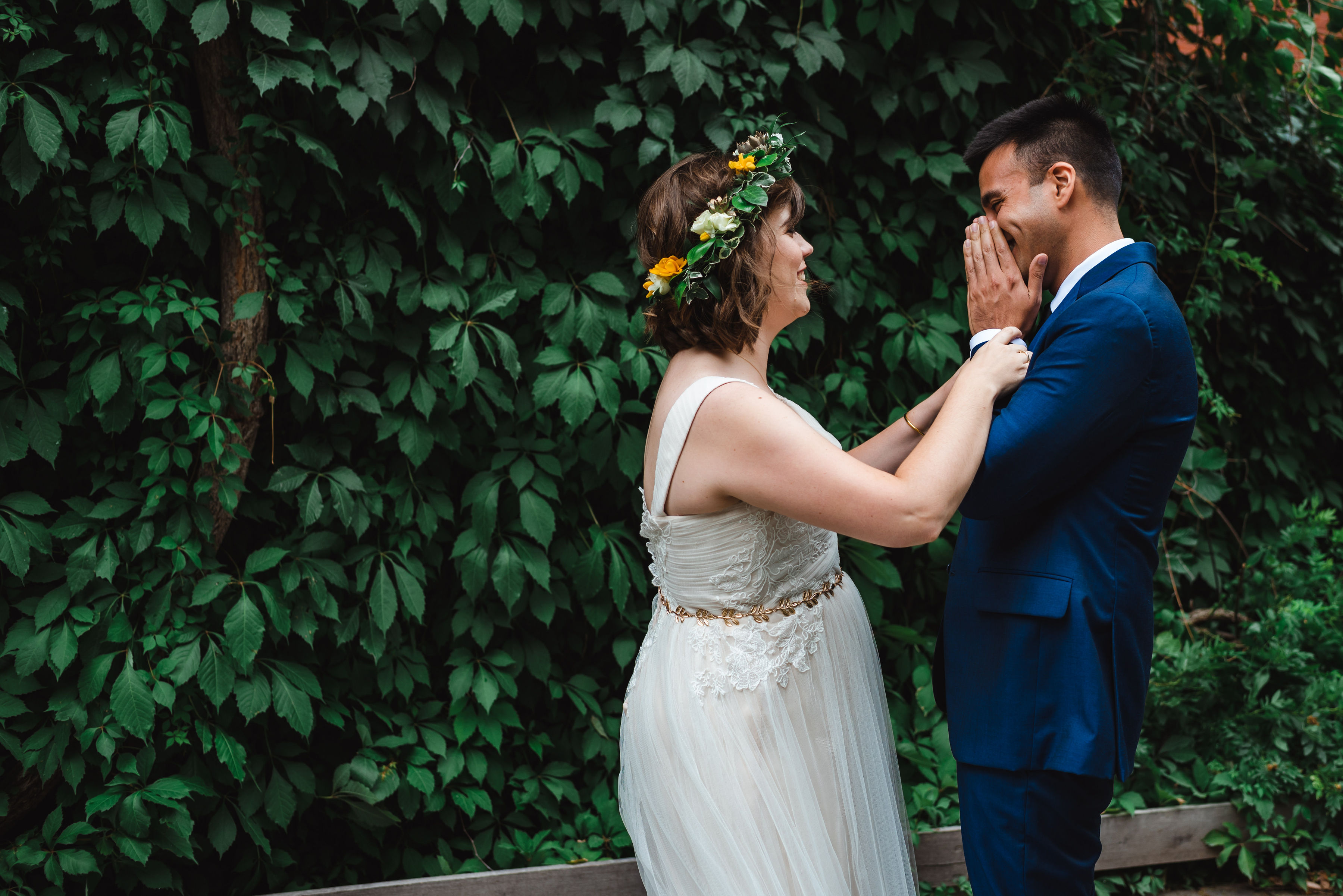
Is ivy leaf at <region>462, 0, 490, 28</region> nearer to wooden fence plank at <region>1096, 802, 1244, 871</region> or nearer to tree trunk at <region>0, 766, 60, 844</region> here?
tree trunk at <region>0, 766, 60, 844</region>

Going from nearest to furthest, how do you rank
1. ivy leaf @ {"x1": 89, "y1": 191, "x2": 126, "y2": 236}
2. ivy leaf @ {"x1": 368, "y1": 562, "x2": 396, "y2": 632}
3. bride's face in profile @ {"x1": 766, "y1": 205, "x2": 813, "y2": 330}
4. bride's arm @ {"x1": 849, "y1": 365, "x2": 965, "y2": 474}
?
1. bride's face in profile @ {"x1": 766, "y1": 205, "x2": 813, "y2": 330}
2. bride's arm @ {"x1": 849, "y1": 365, "x2": 965, "y2": 474}
3. ivy leaf @ {"x1": 89, "y1": 191, "x2": 126, "y2": 236}
4. ivy leaf @ {"x1": 368, "y1": 562, "x2": 396, "y2": 632}

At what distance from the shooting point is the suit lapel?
173 cm

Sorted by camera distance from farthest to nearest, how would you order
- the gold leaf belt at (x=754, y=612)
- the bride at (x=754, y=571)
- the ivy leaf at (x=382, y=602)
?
the ivy leaf at (x=382, y=602)
the gold leaf belt at (x=754, y=612)
the bride at (x=754, y=571)

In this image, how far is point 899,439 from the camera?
7.14 ft

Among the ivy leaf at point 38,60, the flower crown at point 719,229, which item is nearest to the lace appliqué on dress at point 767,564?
the flower crown at point 719,229

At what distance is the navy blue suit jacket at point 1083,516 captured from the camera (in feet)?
5.27

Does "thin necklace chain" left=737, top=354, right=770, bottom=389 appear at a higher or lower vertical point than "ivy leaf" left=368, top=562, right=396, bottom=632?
higher

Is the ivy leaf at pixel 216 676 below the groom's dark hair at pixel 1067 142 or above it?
below

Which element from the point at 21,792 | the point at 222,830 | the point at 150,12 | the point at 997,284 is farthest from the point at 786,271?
the point at 21,792

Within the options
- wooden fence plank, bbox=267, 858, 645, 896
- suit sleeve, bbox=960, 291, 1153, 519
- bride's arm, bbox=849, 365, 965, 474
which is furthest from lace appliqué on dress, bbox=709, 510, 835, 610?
wooden fence plank, bbox=267, 858, 645, 896

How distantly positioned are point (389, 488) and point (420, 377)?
0.35 m

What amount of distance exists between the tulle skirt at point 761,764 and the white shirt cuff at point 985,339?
25.2 inches

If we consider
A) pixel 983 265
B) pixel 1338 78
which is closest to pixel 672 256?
pixel 983 265

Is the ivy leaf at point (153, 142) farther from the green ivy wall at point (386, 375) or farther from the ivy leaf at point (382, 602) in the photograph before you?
the ivy leaf at point (382, 602)
